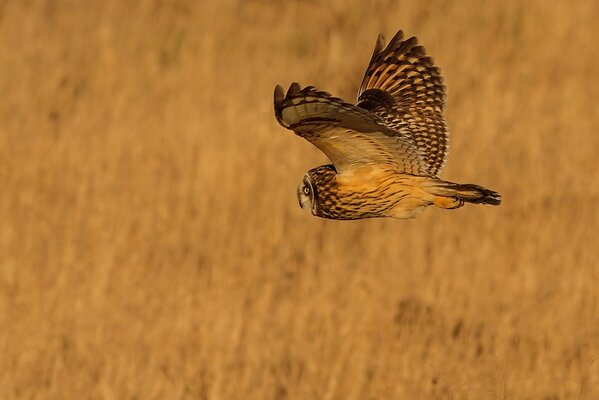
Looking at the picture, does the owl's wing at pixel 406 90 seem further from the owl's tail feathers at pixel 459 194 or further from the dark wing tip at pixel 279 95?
the dark wing tip at pixel 279 95

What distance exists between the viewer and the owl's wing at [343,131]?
432 centimetres

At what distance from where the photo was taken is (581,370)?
555 centimetres

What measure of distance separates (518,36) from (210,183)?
6.97 ft

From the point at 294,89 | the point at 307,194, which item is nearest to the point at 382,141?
the point at 307,194

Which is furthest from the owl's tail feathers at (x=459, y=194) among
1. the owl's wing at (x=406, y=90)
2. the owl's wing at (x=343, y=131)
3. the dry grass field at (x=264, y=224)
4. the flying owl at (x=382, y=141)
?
the dry grass field at (x=264, y=224)

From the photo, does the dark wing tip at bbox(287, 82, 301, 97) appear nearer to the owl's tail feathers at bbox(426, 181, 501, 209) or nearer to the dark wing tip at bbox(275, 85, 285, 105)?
the dark wing tip at bbox(275, 85, 285, 105)

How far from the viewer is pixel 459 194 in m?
4.87

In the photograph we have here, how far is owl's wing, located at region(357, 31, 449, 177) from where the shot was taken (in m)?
5.45

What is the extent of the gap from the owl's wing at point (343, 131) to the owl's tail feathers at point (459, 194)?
121 mm

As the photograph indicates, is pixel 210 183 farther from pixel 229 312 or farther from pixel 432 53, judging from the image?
pixel 432 53

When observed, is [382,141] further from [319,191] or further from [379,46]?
[379,46]

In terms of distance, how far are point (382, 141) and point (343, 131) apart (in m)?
0.22

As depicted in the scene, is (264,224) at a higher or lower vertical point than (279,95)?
lower

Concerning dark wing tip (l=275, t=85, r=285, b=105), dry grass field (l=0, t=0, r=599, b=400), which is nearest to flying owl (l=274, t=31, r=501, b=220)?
dark wing tip (l=275, t=85, r=285, b=105)
